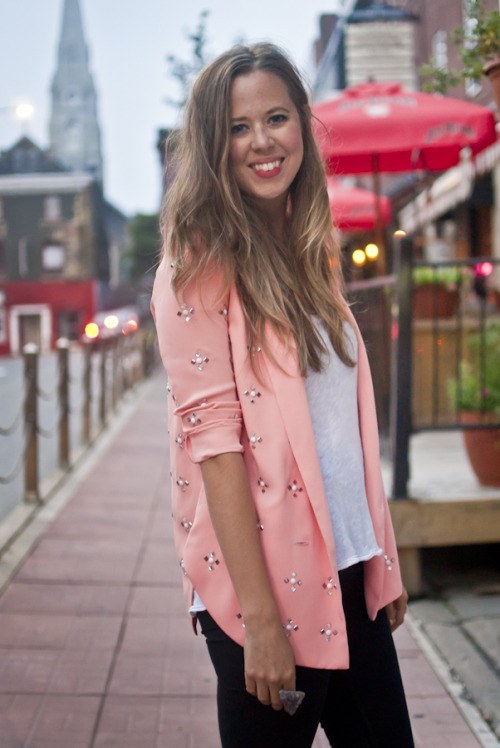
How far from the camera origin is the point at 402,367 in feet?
12.4

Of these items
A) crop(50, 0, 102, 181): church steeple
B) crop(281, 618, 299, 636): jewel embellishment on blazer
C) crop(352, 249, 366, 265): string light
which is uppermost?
crop(50, 0, 102, 181): church steeple

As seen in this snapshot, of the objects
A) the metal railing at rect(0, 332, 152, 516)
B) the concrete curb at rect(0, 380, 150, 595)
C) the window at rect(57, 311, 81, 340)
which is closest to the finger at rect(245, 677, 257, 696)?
the concrete curb at rect(0, 380, 150, 595)

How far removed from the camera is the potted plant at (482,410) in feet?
13.4

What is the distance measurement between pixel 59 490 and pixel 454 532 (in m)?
3.43

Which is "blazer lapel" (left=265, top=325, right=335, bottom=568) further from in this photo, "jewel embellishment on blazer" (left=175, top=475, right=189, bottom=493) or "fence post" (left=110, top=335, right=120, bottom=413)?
"fence post" (left=110, top=335, right=120, bottom=413)

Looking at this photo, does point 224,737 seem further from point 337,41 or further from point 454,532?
point 337,41

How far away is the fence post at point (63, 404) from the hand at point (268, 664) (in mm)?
5854

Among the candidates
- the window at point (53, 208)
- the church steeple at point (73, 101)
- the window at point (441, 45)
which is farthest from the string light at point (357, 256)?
the church steeple at point (73, 101)

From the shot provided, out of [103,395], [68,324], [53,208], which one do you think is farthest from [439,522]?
[53,208]

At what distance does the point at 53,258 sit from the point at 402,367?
3938 cm

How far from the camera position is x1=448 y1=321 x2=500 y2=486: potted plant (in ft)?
13.4

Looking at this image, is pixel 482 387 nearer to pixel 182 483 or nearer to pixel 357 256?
pixel 357 256

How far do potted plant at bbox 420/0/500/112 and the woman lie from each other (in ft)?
5.05

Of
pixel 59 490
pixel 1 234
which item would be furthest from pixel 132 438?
pixel 1 234
